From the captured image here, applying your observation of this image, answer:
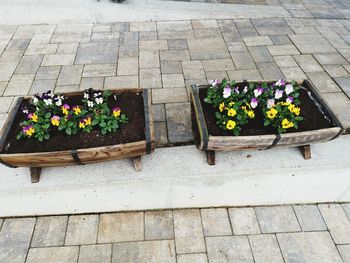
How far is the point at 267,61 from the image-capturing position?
14.0ft

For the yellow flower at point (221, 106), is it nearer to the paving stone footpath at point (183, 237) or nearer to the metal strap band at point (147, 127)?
the metal strap band at point (147, 127)

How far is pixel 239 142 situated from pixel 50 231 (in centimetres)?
196

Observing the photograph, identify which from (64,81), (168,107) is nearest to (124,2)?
(64,81)

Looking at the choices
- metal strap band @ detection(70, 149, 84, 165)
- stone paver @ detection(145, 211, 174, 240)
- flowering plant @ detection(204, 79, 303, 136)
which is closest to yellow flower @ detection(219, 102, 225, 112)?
flowering plant @ detection(204, 79, 303, 136)

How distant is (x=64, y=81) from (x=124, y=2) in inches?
76.9

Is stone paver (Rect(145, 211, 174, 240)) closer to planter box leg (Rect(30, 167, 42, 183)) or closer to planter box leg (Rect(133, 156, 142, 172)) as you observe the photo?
planter box leg (Rect(133, 156, 142, 172))

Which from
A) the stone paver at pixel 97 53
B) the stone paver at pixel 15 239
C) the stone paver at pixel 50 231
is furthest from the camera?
the stone paver at pixel 97 53

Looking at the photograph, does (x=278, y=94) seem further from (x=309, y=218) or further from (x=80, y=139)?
(x=80, y=139)

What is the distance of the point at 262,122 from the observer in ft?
9.09

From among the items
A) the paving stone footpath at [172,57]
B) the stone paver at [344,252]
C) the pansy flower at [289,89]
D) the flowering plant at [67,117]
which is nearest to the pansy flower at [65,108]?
the flowering plant at [67,117]

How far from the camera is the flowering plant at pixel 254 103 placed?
2637mm

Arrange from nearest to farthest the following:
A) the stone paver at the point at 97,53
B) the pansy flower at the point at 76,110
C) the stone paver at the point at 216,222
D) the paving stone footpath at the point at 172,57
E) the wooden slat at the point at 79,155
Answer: the wooden slat at the point at 79,155 → the pansy flower at the point at 76,110 → the stone paver at the point at 216,222 → the paving stone footpath at the point at 172,57 → the stone paver at the point at 97,53

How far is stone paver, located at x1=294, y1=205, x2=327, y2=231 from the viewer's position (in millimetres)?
3029

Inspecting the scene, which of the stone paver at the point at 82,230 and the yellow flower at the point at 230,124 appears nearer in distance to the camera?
the yellow flower at the point at 230,124
